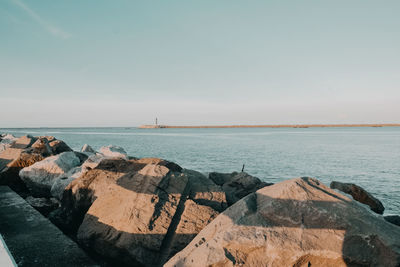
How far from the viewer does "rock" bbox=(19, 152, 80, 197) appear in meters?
8.05

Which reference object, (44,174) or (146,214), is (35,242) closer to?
(146,214)

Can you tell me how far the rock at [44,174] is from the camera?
805 cm

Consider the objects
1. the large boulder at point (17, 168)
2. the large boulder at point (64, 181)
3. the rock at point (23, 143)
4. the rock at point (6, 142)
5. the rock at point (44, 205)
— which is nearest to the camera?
the rock at point (44, 205)

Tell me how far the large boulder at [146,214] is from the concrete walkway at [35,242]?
15.2 inches

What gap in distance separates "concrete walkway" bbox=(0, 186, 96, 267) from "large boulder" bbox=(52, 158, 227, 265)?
387 millimetres

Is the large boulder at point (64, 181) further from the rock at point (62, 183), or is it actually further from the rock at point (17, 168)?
the rock at point (17, 168)

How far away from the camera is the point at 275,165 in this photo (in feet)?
70.9

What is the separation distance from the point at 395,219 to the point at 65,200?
7.77 m

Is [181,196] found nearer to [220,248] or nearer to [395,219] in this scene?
[220,248]

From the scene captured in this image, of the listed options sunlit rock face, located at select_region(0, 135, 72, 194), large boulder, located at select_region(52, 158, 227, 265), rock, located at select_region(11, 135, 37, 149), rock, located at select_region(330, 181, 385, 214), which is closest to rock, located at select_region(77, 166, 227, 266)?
large boulder, located at select_region(52, 158, 227, 265)

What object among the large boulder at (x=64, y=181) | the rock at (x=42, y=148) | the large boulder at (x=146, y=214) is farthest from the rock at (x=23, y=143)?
the large boulder at (x=146, y=214)

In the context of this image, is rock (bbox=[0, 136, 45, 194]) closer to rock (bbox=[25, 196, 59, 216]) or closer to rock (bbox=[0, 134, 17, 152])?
rock (bbox=[25, 196, 59, 216])

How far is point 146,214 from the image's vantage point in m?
4.14

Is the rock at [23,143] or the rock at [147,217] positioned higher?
the rock at [23,143]
